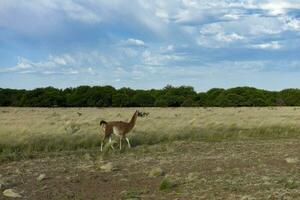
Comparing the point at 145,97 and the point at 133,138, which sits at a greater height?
the point at 145,97

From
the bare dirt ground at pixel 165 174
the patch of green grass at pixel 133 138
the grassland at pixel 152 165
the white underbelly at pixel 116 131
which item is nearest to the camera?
the bare dirt ground at pixel 165 174

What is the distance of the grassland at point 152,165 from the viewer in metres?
11.6

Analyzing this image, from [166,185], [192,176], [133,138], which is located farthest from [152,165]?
[133,138]

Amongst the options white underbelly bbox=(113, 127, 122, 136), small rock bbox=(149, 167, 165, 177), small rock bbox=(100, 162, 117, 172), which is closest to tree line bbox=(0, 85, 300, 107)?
white underbelly bbox=(113, 127, 122, 136)

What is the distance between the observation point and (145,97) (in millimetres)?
78000

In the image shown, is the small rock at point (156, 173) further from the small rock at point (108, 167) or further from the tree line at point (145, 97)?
the tree line at point (145, 97)

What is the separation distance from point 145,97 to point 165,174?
211 ft

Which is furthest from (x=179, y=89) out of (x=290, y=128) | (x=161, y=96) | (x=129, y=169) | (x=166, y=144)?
(x=129, y=169)

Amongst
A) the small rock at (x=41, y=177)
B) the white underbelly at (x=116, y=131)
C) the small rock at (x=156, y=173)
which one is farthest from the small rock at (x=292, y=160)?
the white underbelly at (x=116, y=131)

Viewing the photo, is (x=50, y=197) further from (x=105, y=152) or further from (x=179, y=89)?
(x=179, y=89)

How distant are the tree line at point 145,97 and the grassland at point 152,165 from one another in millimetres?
49598

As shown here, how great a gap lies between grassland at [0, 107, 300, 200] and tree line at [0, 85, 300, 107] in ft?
163

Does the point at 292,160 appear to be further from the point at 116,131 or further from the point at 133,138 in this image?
the point at 133,138

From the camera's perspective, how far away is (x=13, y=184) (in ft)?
43.4
